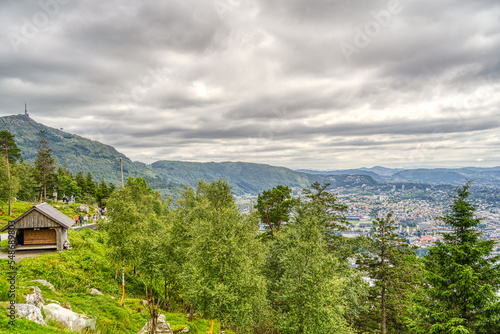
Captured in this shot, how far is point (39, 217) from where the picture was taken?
31109 millimetres

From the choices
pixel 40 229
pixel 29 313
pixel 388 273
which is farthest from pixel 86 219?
pixel 388 273

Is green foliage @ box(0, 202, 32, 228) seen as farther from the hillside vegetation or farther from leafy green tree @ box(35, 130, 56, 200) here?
the hillside vegetation

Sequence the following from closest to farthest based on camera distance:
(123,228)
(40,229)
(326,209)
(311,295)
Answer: (311,295) → (123,228) → (40,229) → (326,209)

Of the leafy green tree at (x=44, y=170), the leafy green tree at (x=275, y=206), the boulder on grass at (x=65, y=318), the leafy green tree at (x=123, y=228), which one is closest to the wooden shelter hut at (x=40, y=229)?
the leafy green tree at (x=123, y=228)

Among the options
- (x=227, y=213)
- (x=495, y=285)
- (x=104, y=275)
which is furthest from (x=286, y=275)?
(x=104, y=275)

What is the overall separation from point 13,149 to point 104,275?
6256 cm

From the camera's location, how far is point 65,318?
53.0 ft

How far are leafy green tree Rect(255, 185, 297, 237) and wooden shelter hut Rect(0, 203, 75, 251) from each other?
3513 centimetres

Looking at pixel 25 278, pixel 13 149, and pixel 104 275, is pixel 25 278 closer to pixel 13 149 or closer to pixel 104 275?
pixel 104 275

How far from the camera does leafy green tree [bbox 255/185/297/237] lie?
5422 cm

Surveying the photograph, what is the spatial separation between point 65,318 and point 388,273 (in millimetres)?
35937

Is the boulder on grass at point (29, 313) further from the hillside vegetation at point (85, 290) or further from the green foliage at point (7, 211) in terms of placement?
the green foliage at point (7, 211)

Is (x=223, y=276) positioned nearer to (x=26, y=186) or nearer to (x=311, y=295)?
(x=311, y=295)

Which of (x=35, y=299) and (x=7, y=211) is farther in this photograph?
(x=7, y=211)
